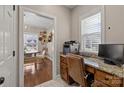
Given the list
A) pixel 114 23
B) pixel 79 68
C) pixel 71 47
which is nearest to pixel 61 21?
pixel 71 47

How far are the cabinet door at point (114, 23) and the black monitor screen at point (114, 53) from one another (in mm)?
288

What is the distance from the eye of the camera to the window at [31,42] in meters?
7.86

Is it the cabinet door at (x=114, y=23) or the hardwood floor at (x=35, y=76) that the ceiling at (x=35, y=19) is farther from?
the hardwood floor at (x=35, y=76)

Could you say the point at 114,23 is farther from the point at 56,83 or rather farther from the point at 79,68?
the point at 56,83

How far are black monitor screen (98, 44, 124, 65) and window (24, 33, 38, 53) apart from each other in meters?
6.35

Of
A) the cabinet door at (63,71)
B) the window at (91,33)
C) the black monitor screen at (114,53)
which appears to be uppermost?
the window at (91,33)

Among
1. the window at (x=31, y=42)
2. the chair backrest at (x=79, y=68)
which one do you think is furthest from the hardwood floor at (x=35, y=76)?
the window at (x=31, y=42)

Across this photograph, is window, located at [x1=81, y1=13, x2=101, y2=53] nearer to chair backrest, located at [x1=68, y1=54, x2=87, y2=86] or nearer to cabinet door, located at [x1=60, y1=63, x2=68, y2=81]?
cabinet door, located at [x1=60, y1=63, x2=68, y2=81]

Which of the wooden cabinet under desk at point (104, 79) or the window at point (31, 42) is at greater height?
the window at point (31, 42)

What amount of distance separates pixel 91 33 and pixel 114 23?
89 centimetres

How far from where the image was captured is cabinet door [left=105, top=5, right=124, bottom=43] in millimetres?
2248

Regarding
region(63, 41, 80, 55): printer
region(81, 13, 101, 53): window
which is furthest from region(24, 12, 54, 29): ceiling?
region(81, 13, 101, 53): window

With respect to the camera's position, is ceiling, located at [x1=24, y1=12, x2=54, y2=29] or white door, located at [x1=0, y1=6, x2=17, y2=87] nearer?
white door, located at [x1=0, y1=6, x2=17, y2=87]
